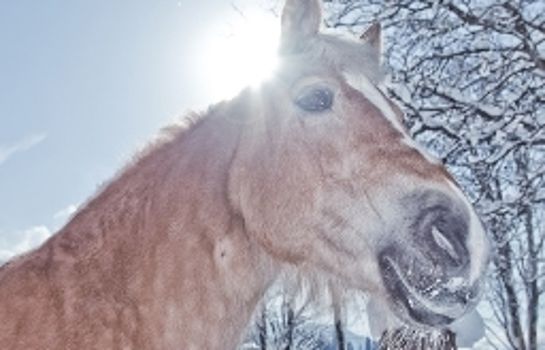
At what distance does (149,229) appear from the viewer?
3.34 meters

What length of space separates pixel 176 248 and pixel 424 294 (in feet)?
3.61

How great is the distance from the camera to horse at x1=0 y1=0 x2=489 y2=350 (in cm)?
309

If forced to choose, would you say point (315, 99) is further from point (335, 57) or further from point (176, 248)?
point (176, 248)

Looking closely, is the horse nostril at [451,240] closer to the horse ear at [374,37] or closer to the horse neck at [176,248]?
the horse neck at [176,248]

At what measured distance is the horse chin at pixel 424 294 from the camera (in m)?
3.11

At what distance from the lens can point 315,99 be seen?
3.57 m

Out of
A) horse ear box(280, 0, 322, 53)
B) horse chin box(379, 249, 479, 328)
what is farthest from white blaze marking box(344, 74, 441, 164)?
horse chin box(379, 249, 479, 328)

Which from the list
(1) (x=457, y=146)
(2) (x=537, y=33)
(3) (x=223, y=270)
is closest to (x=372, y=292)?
(3) (x=223, y=270)

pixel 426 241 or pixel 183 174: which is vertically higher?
pixel 183 174

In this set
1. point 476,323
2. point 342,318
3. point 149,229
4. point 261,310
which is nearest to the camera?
point 149,229

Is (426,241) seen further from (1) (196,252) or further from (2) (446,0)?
(2) (446,0)

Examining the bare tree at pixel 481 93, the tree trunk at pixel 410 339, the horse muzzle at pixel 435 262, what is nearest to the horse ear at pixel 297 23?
the horse muzzle at pixel 435 262

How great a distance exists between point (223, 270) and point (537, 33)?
8503mm

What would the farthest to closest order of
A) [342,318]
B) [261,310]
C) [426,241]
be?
[342,318] → [261,310] → [426,241]
